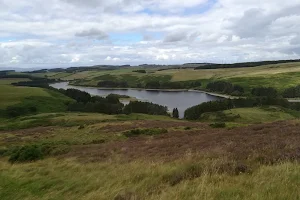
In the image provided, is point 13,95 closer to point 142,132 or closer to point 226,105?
point 226,105

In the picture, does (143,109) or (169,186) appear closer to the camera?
(169,186)

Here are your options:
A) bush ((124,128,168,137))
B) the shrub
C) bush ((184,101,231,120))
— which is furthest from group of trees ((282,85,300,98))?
the shrub

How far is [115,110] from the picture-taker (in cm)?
13062

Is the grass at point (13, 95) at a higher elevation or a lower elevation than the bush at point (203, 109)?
higher

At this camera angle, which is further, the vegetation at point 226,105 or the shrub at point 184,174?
the vegetation at point 226,105

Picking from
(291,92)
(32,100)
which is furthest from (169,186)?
(291,92)

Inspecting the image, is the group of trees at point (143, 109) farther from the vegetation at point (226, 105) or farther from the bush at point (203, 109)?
the bush at point (203, 109)

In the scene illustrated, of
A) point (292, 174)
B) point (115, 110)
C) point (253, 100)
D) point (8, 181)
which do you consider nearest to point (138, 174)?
point (292, 174)

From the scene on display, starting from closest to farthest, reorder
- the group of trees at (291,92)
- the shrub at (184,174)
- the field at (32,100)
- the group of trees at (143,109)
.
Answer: the shrub at (184,174) < the group of trees at (143,109) < the field at (32,100) < the group of trees at (291,92)

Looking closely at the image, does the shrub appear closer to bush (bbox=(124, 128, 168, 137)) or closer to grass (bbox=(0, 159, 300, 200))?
grass (bbox=(0, 159, 300, 200))

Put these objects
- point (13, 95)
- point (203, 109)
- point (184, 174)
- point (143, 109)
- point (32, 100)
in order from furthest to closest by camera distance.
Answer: point (13, 95), point (32, 100), point (143, 109), point (203, 109), point (184, 174)

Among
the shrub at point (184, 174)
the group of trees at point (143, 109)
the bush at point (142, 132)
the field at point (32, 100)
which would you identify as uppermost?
the shrub at point (184, 174)

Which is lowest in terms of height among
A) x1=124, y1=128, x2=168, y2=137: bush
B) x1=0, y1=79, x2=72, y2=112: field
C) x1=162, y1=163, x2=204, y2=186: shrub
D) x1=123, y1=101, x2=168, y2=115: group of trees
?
x1=123, y1=101, x2=168, y2=115: group of trees

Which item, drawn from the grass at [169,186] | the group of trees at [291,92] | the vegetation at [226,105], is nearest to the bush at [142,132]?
the grass at [169,186]
